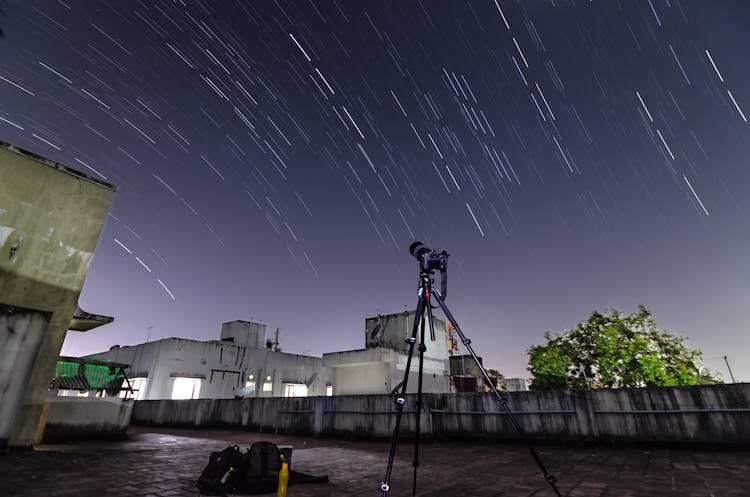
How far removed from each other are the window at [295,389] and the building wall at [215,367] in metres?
0.42

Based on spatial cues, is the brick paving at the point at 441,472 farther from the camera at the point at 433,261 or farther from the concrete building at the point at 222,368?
the concrete building at the point at 222,368

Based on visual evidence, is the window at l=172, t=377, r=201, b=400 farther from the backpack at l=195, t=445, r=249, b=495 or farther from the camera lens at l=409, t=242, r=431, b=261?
the camera lens at l=409, t=242, r=431, b=261

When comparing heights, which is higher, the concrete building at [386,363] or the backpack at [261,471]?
the concrete building at [386,363]

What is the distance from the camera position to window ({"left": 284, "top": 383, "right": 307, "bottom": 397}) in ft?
119

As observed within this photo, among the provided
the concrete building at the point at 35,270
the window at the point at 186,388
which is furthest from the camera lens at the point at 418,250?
the window at the point at 186,388

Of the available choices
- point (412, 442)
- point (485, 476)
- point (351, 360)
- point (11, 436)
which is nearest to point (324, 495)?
point (485, 476)

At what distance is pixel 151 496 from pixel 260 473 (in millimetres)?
1377

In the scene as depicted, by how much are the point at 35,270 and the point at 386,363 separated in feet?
79.1

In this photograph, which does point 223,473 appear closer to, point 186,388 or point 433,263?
point 433,263

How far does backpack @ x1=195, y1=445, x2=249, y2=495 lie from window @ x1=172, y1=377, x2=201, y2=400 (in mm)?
28250

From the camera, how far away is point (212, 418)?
A: 18.6 metres

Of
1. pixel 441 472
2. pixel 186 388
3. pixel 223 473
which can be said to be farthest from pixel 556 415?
pixel 186 388

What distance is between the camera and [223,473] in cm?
523

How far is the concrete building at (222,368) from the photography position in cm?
2886
